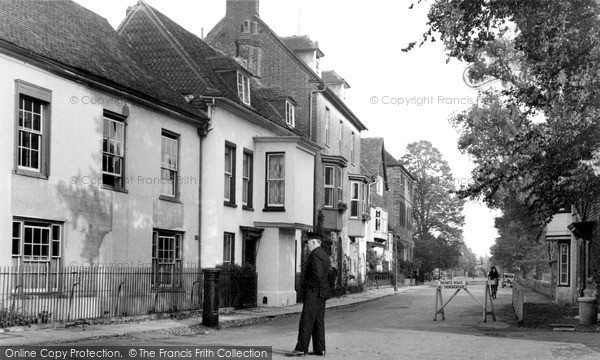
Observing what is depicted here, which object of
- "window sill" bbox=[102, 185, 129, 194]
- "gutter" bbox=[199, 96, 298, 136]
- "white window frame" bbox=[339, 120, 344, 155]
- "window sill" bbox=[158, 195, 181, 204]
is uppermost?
"white window frame" bbox=[339, 120, 344, 155]

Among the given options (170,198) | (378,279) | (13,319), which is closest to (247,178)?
(170,198)

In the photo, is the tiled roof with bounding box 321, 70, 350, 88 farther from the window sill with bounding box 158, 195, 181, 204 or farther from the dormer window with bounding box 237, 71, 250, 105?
the window sill with bounding box 158, 195, 181, 204

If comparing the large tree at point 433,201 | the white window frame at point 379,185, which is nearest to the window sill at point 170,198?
the white window frame at point 379,185

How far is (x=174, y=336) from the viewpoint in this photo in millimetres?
15969

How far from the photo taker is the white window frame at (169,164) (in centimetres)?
2356

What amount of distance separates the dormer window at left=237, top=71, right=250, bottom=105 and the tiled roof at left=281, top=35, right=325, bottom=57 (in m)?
12.2

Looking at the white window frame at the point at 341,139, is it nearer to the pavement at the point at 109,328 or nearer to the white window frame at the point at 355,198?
the white window frame at the point at 355,198

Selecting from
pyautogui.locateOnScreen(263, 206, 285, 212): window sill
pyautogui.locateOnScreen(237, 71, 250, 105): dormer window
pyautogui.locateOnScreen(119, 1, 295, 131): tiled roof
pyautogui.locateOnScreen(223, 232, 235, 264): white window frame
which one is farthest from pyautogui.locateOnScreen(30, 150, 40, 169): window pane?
pyautogui.locateOnScreen(263, 206, 285, 212): window sill

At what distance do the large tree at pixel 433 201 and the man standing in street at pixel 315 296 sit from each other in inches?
3066

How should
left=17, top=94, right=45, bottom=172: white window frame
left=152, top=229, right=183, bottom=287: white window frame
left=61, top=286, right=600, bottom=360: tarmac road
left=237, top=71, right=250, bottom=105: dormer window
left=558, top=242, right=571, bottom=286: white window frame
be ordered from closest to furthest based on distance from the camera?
left=61, top=286, right=600, bottom=360: tarmac road < left=17, top=94, right=45, bottom=172: white window frame < left=152, top=229, right=183, bottom=287: white window frame < left=237, top=71, right=250, bottom=105: dormer window < left=558, top=242, right=571, bottom=286: white window frame

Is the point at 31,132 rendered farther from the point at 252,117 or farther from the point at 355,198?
the point at 355,198

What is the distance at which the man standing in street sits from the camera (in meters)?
Answer: 12.0

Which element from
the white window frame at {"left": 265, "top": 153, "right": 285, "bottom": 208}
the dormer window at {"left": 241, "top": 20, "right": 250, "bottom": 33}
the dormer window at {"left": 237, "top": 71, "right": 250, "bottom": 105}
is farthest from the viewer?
the dormer window at {"left": 241, "top": 20, "right": 250, "bottom": 33}

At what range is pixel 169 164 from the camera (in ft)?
78.4
